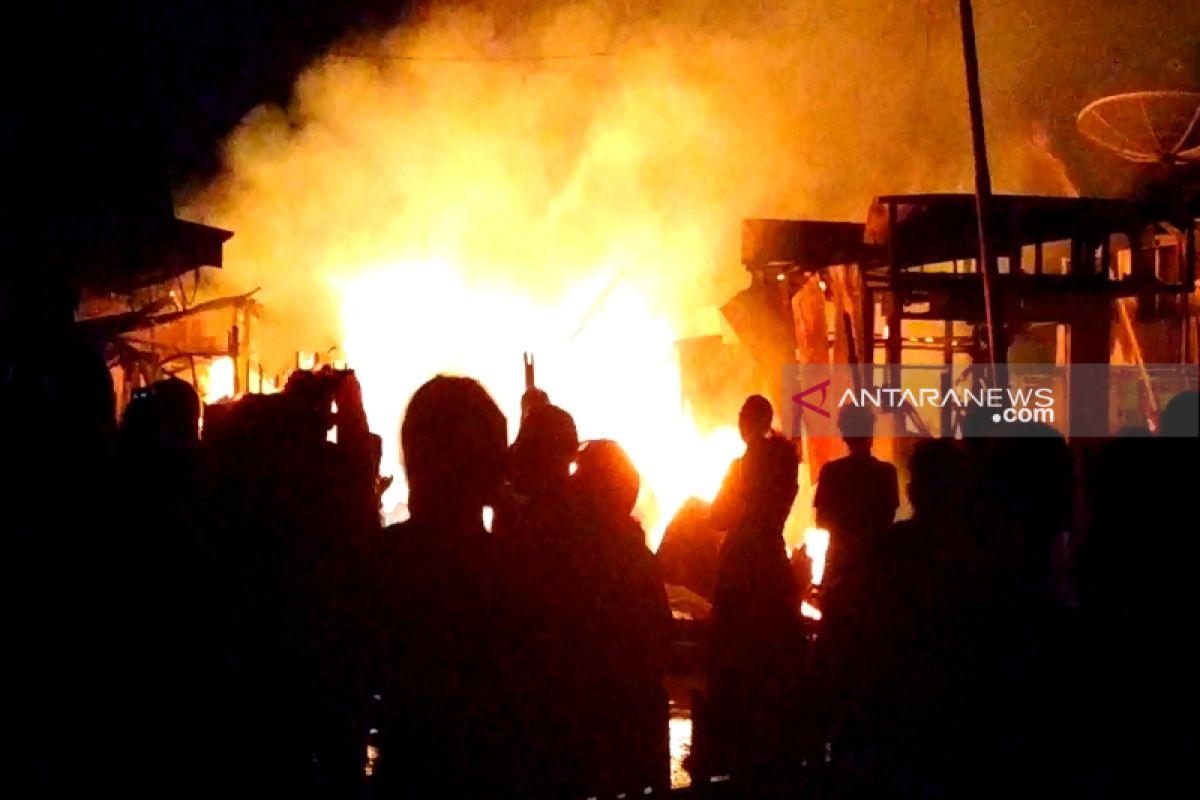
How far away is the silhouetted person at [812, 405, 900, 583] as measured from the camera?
401 centimetres

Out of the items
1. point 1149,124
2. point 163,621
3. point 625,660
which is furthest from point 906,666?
point 1149,124

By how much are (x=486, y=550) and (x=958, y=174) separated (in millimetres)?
19003

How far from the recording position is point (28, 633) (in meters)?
2.48

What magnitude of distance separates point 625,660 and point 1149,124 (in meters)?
11.1

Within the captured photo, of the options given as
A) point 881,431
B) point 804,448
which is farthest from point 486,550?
point 804,448

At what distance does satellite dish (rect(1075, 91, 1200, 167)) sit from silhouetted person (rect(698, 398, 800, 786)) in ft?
29.1

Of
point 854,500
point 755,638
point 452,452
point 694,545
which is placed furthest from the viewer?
point 694,545

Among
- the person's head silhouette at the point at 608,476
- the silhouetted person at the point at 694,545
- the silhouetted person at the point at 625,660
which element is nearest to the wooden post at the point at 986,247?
the silhouetted person at the point at 694,545

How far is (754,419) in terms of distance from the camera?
5012 millimetres

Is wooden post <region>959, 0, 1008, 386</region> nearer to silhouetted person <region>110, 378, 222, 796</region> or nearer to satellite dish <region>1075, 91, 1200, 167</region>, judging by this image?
satellite dish <region>1075, 91, 1200, 167</region>

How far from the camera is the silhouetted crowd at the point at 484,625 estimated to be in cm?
236

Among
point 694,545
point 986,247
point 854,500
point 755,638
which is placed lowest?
point 755,638

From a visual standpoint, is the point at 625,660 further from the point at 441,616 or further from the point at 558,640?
the point at 441,616

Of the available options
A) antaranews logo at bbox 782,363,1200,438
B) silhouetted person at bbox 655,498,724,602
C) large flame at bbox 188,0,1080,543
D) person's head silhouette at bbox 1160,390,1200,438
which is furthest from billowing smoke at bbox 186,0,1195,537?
person's head silhouette at bbox 1160,390,1200,438
